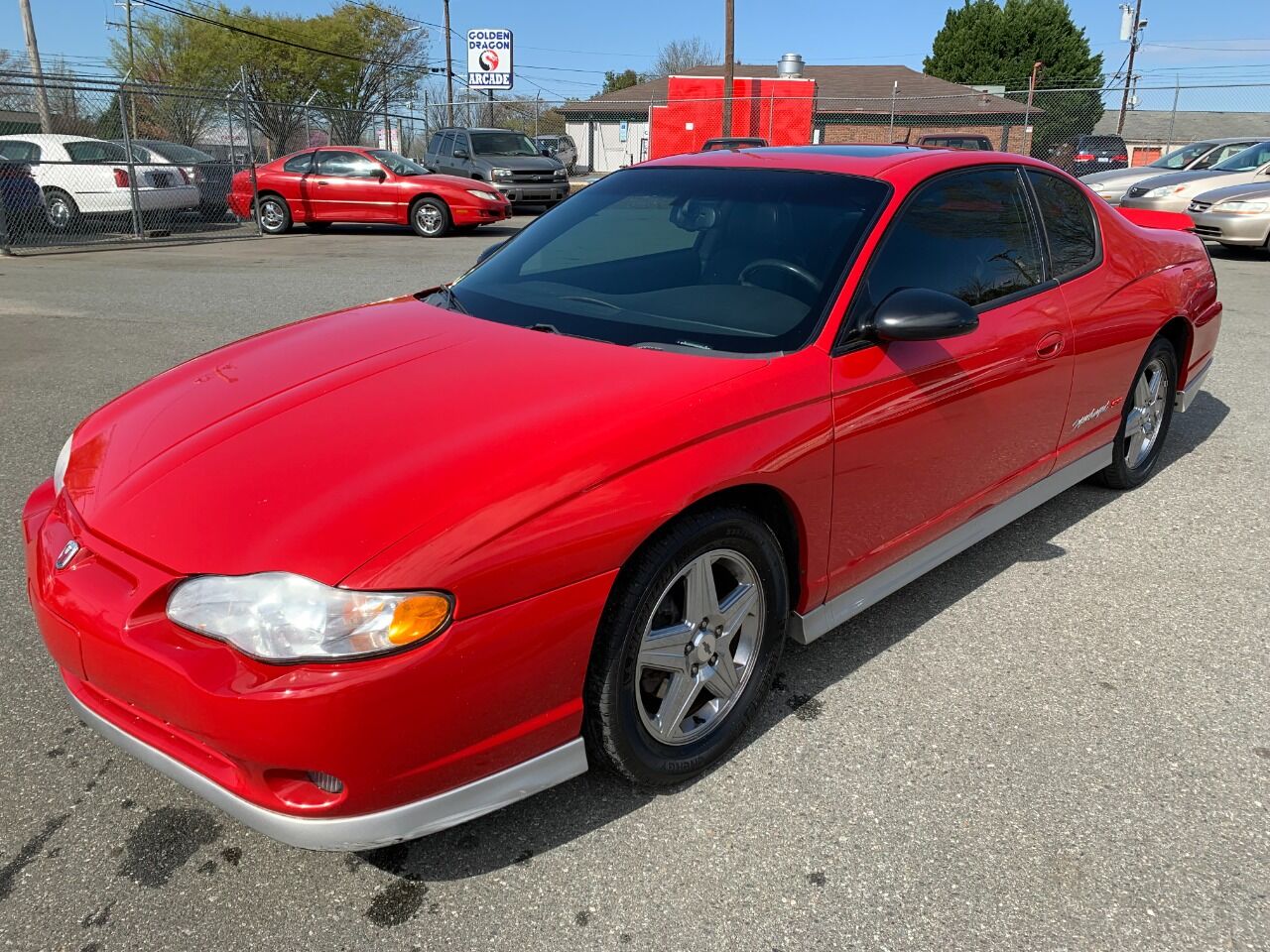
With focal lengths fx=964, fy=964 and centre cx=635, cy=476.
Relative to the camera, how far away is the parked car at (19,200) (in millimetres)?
14032

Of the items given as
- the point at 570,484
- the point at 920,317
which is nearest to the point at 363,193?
the point at 920,317

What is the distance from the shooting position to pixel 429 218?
54.2 ft

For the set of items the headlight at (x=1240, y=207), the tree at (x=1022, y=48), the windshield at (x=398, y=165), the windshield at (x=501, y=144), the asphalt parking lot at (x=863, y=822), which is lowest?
the asphalt parking lot at (x=863, y=822)

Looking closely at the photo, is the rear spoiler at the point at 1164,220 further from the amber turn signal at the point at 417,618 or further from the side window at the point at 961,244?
the amber turn signal at the point at 417,618

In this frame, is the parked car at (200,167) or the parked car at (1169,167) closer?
the parked car at (1169,167)

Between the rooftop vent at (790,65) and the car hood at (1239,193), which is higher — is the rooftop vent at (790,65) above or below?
above

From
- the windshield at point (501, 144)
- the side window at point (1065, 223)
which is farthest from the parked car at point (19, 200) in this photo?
the side window at point (1065, 223)

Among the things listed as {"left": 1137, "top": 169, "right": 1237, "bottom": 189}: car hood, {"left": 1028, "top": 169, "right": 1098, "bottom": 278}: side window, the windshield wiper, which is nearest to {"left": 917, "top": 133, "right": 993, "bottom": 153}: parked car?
{"left": 1137, "top": 169, "right": 1237, "bottom": 189}: car hood

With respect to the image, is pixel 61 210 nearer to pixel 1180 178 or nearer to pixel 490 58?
pixel 1180 178

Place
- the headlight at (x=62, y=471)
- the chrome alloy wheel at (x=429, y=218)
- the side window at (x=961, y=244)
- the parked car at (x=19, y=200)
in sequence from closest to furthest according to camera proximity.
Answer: the headlight at (x=62, y=471), the side window at (x=961, y=244), the parked car at (x=19, y=200), the chrome alloy wheel at (x=429, y=218)

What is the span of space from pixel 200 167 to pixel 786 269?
17.0 m

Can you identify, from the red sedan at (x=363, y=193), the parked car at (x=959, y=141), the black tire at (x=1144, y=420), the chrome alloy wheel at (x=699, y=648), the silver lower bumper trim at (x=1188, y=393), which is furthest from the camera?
the parked car at (x=959, y=141)

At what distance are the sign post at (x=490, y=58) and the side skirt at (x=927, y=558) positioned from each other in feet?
120

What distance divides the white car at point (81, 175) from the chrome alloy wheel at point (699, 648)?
15.7 metres
